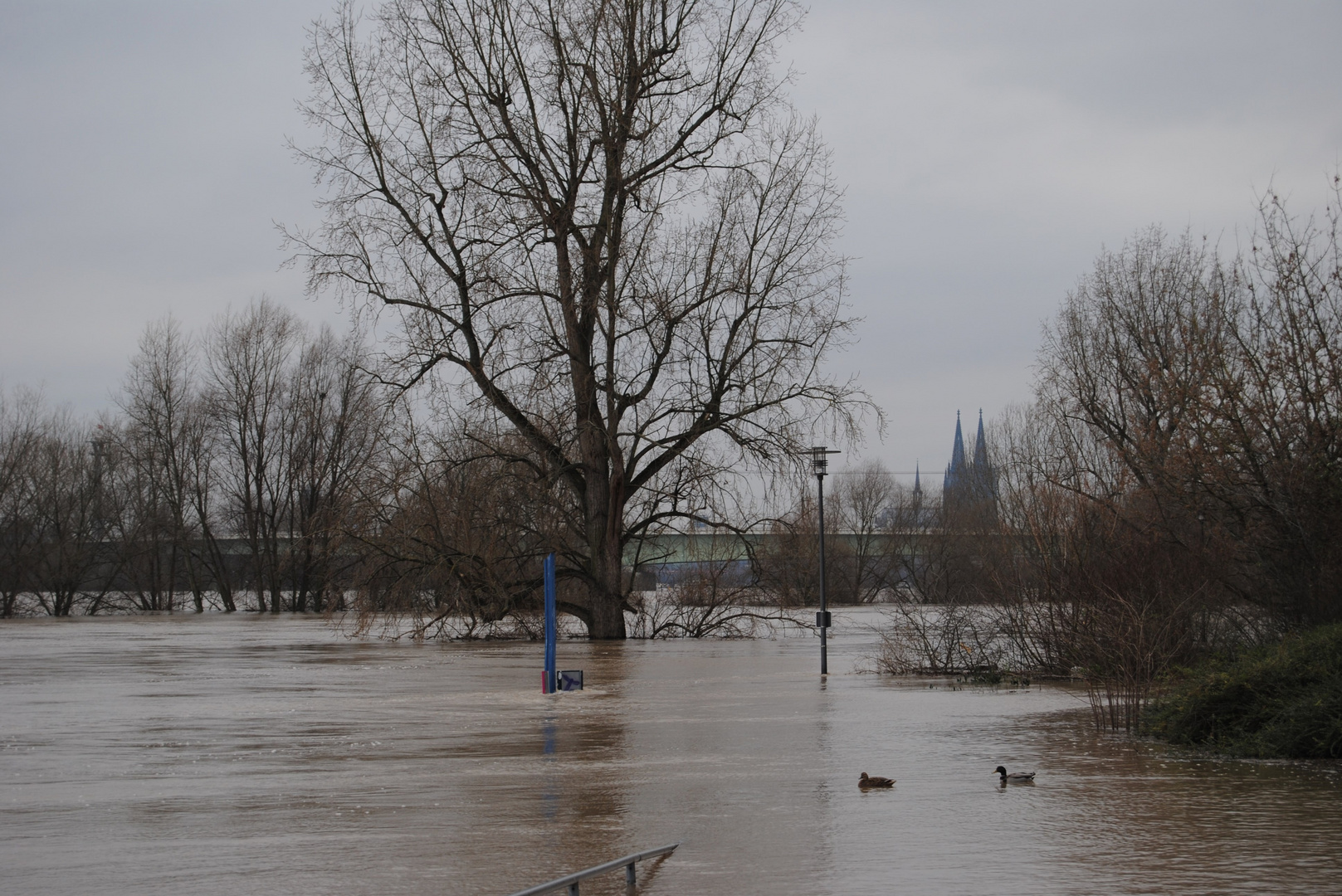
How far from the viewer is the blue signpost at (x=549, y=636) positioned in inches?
835

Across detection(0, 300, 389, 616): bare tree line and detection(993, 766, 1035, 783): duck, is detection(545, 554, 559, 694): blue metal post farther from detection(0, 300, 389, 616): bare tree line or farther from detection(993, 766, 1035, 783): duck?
detection(0, 300, 389, 616): bare tree line

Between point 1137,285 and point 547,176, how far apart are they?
77.6 feet

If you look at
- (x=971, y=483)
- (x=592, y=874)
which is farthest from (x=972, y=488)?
(x=592, y=874)

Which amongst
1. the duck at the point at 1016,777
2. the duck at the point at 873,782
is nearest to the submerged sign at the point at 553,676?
the duck at the point at 873,782

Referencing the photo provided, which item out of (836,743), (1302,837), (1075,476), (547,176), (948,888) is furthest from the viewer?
(547,176)

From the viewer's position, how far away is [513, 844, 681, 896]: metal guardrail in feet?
19.2

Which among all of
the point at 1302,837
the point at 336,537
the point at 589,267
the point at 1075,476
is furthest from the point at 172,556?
the point at 1302,837

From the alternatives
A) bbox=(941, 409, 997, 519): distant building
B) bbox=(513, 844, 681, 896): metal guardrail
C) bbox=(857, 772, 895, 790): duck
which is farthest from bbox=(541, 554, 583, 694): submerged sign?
bbox=(941, 409, 997, 519): distant building

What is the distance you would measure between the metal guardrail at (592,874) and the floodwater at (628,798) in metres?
0.13

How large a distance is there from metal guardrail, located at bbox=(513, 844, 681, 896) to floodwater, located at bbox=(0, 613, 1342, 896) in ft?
0.42

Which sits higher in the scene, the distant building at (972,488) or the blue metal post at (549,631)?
the distant building at (972,488)

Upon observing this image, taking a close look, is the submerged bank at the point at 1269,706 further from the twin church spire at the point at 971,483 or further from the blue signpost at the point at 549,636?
the twin church spire at the point at 971,483

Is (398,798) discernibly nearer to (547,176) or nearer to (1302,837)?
(1302,837)

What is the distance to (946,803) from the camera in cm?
1048
